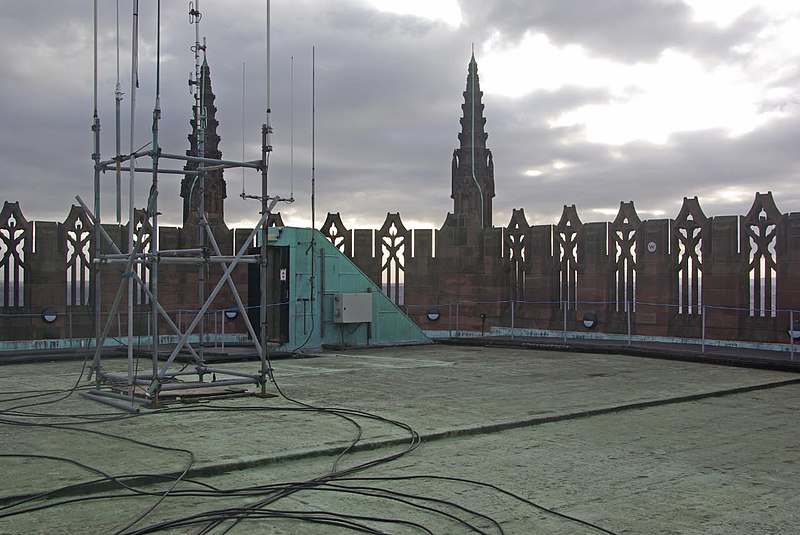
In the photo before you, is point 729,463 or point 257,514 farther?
point 729,463

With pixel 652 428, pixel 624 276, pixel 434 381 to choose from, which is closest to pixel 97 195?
pixel 434 381

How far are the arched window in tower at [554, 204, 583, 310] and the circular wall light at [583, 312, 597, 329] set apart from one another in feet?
1.71

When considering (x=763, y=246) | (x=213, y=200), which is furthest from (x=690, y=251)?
(x=213, y=200)

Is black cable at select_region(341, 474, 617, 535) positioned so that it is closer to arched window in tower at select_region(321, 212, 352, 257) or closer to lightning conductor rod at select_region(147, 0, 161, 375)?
lightning conductor rod at select_region(147, 0, 161, 375)

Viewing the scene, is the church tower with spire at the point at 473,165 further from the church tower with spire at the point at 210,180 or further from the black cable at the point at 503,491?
the black cable at the point at 503,491

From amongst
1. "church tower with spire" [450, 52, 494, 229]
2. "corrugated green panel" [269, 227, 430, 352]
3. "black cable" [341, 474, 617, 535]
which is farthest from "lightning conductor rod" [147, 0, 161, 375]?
"church tower with spire" [450, 52, 494, 229]

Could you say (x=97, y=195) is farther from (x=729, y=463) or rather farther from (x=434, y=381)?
(x=729, y=463)

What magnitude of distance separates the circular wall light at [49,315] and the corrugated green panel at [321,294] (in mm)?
5660

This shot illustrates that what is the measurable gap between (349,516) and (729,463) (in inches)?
138

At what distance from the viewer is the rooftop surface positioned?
5.02 metres

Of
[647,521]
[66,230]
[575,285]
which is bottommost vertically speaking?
[647,521]

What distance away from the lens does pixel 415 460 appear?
6.65 metres

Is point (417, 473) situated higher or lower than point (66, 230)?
lower

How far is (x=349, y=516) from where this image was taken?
16.3 ft
